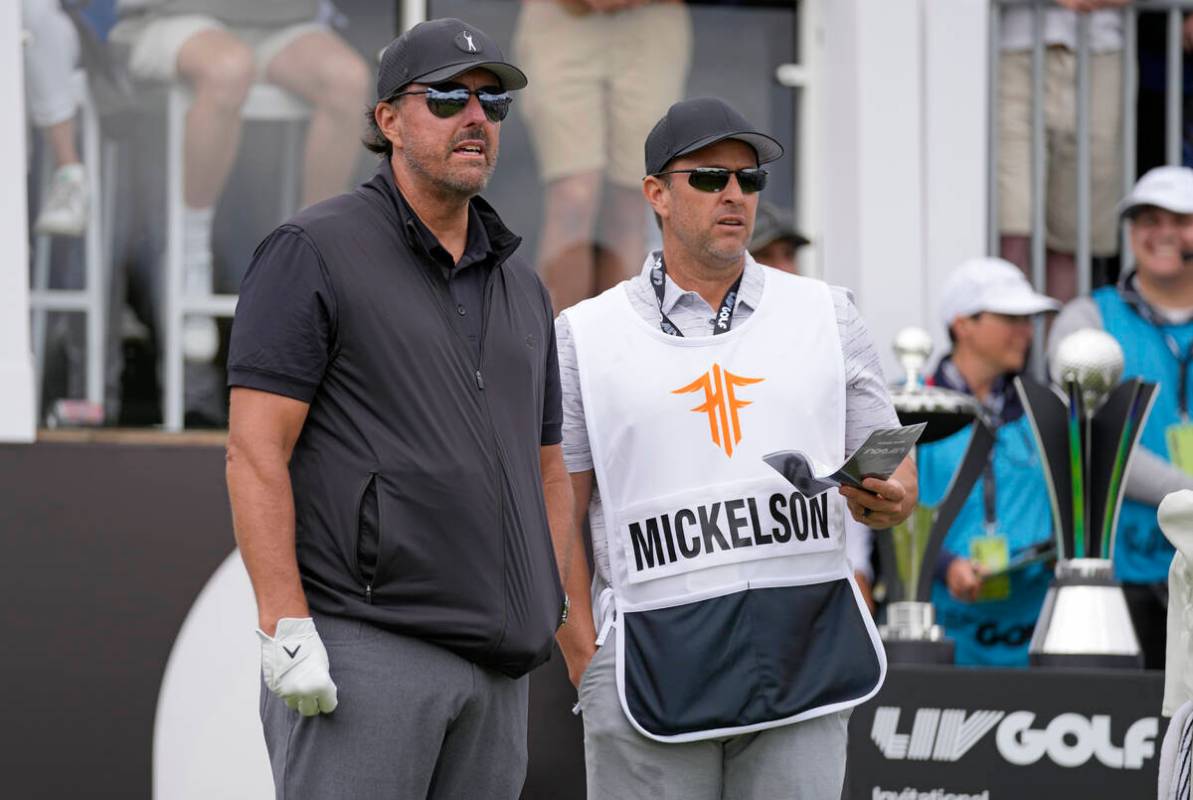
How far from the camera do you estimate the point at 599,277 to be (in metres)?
6.71

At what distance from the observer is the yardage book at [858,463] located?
11.0 feet

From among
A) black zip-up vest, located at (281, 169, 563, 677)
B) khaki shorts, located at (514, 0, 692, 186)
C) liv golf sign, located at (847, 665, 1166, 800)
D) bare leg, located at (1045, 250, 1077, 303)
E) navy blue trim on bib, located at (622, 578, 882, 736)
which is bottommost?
liv golf sign, located at (847, 665, 1166, 800)

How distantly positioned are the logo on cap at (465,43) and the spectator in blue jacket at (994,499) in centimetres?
253

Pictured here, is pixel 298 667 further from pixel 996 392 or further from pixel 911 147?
pixel 911 147

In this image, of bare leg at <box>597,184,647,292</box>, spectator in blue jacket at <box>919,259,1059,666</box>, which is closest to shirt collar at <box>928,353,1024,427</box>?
spectator in blue jacket at <box>919,259,1059,666</box>

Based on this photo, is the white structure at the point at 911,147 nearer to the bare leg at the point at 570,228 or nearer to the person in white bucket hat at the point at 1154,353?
the person in white bucket hat at the point at 1154,353

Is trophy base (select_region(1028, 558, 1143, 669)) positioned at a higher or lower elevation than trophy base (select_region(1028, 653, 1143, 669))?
higher

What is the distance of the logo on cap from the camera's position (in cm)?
324

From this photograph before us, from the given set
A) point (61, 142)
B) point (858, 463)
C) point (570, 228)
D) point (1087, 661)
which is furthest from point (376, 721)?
point (570, 228)

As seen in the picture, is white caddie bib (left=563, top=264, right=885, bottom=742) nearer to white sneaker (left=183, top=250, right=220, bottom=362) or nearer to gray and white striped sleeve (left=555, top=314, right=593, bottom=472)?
gray and white striped sleeve (left=555, top=314, right=593, bottom=472)

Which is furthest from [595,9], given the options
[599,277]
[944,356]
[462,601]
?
[462,601]

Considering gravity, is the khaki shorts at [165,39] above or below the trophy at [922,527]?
above

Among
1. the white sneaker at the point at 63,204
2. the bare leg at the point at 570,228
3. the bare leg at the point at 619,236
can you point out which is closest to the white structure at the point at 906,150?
the bare leg at the point at 619,236

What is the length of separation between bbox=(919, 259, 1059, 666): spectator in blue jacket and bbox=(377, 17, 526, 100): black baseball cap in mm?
2501
